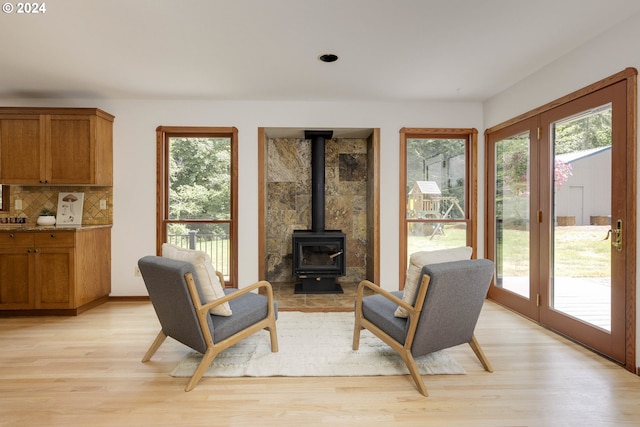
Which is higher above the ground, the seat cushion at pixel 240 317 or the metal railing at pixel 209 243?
the metal railing at pixel 209 243

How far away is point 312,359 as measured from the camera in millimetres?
2516

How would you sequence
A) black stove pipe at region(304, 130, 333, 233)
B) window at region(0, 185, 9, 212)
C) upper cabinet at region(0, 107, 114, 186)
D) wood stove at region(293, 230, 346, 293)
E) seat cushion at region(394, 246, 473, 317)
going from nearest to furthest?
seat cushion at region(394, 246, 473, 317) < upper cabinet at region(0, 107, 114, 186) < window at region(0, 185, 9, 212) < wood stove at region(293, 230, 346, 293) < black stove pipe at region(304, 130, 333, 233)

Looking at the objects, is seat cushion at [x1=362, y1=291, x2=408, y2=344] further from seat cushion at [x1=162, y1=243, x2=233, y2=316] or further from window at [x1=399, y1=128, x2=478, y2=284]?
window at [x1=399, y1=128, x2=478, y2=284]

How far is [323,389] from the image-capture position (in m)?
2.13

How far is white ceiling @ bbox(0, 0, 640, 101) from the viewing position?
2260 mm

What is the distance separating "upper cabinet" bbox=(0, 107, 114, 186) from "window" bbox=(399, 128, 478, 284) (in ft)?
12.9

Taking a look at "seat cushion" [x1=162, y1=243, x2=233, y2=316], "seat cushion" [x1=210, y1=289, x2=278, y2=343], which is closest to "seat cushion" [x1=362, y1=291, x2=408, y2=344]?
"seat cushion" [x1=210, y1=289, x2=278, y2=343]

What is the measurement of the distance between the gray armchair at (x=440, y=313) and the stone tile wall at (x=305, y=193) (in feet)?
8.76

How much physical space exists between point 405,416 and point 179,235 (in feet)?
11.6

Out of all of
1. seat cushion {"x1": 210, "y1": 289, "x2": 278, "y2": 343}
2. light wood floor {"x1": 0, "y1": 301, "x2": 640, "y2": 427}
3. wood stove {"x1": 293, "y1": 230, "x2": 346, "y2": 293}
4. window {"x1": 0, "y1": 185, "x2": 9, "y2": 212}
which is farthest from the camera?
wood stove {"x1": 293, "y1": 230, "x2": 346, "y2": 293}

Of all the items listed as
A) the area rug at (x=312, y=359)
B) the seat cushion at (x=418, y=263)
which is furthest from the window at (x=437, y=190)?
the seat cushion at (x=418, y=263)

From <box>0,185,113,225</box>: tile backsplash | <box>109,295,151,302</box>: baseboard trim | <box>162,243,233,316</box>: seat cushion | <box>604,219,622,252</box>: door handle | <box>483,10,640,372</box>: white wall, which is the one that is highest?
<box>483,10,640,372</box>: white wall

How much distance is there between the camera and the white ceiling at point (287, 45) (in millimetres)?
2260

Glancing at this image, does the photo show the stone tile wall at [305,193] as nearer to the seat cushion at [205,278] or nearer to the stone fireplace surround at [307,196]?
the stone fireplace surround at [307,196]
